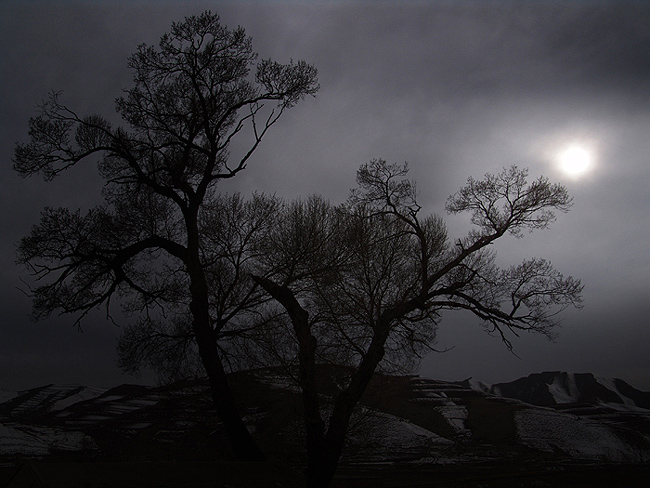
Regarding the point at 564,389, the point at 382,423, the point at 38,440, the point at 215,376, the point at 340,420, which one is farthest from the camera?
the point at 564,389

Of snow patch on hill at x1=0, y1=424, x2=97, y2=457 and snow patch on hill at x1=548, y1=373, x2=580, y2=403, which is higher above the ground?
snow patch on hill at x1=548, y1=373, x2=580, y2=403

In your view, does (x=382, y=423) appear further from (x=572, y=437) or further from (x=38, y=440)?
(x=572, y=437)

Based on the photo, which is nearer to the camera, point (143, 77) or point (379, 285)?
point (379, 285)

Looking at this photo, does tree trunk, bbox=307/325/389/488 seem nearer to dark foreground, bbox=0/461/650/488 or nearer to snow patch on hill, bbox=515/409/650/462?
dark foreground, bbox=0/461/650/488

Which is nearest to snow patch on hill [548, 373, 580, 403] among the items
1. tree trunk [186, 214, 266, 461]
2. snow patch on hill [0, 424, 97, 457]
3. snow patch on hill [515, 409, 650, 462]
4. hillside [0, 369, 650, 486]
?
hillside [0, 369, 650, 486]

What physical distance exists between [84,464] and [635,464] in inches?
621

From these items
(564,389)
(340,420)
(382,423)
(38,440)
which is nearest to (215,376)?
(340,420)

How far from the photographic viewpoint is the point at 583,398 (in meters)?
21.8

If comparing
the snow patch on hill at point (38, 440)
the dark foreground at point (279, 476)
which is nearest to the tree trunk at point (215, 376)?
the dark foreground at point (279, 476)

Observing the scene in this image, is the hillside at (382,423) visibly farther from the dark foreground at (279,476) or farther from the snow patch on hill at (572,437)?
the dark foreground at (279,476)

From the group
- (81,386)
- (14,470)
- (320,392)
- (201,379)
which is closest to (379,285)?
(320,392)

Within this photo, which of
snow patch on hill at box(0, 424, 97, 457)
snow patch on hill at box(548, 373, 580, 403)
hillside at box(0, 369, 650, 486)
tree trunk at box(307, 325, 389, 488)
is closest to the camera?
tree trunk at box(307, 325, 389, 488)

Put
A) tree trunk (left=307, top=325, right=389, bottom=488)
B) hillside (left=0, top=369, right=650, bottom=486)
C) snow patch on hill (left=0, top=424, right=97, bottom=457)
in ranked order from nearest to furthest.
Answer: tree trunk (left=307, top=325, right=389, bottom=488) < hillside (left=0, top=369, right=650, bottom=486) < snow patch on hill (left=0, top=424, right=97, bottom=457)

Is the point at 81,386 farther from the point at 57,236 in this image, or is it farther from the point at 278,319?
the point at 278,319
